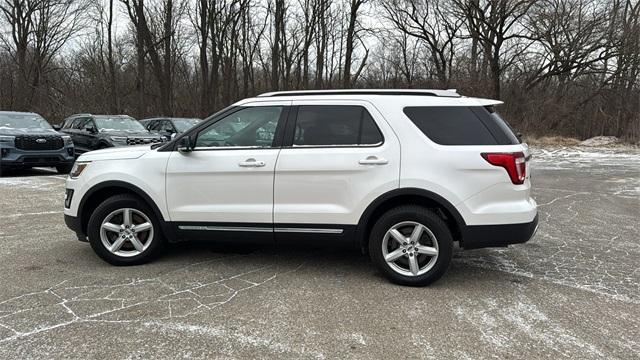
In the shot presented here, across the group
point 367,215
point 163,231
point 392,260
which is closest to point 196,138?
point 163,231

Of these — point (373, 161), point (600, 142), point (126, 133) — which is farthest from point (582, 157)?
point (373, 161)

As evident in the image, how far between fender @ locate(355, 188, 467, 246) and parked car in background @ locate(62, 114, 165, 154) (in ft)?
34.4

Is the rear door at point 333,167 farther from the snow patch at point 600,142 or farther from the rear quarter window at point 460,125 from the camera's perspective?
the snow patch at point 600,142

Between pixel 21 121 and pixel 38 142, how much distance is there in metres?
1.33

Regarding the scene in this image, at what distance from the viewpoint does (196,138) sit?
4996 millimetres

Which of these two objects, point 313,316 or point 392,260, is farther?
point 392,260

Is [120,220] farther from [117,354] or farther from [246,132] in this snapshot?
[117,354]


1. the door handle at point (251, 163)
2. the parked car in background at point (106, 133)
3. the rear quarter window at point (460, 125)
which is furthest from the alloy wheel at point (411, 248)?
the parked car in background at point (106, 133)

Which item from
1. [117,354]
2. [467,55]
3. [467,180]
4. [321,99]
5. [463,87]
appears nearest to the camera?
[117,354]

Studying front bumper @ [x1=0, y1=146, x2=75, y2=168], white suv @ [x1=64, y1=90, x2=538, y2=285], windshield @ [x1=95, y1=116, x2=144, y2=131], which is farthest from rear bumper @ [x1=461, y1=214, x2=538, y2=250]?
windshield @ [x1=95, y1=116, x2=144, y2=131]

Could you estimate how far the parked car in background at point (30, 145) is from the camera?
40.4 ft

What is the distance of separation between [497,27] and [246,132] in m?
28.2

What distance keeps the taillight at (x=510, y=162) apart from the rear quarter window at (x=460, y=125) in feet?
0.43

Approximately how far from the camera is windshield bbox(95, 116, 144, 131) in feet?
48.8
